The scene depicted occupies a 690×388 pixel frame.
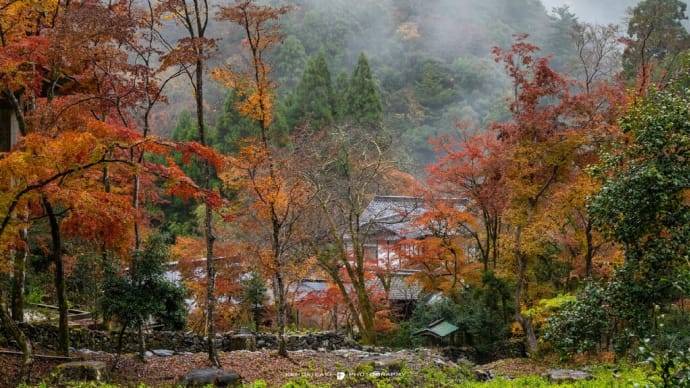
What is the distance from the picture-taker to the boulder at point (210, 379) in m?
9.41

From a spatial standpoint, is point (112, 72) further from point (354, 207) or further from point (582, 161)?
point (582, 161)

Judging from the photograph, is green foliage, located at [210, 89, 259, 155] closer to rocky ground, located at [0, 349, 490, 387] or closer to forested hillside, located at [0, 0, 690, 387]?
forested hillside, located at [0, 0, 690, 387]

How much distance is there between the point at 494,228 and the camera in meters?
19.4

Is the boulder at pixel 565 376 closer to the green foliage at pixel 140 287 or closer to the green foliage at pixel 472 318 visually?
the green foliage at pixel 140 287

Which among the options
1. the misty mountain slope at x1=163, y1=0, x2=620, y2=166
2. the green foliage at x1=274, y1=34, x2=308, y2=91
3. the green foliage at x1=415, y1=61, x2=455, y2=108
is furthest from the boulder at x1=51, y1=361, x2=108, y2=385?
the green foliage at x1=415, y1=61, x2=455, y2=108

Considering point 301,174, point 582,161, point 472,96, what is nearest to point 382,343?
point 301,174

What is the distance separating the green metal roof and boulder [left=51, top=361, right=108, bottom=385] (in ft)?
36.3

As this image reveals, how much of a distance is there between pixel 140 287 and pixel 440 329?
10.5 m

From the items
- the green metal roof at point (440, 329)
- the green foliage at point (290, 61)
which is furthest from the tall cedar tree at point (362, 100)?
the green metal roof at point (440, 329)

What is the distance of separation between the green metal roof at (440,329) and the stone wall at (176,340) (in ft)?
8.89

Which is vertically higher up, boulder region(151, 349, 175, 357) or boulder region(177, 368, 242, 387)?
boulder region(151, 349, 175, 357)

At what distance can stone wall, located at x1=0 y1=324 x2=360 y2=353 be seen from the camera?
12086mm

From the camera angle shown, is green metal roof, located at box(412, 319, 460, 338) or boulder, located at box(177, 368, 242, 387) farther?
green metal roof, located at box(412, 319, 460, 338)

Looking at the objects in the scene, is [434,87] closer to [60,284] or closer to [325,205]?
[325,205]
